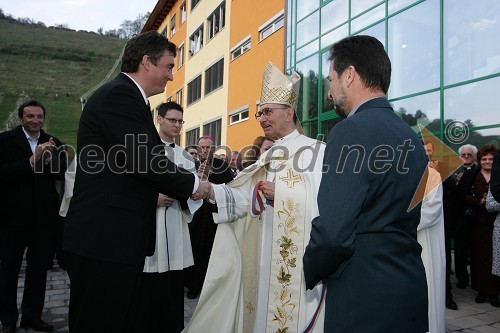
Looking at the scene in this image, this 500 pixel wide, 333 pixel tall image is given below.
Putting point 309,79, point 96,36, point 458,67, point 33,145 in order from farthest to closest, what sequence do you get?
point 96,36 < point 309,79 < point 458,67 < point 33,145

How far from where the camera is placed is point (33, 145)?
3951mm

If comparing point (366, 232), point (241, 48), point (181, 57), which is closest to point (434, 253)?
point (366, 232)

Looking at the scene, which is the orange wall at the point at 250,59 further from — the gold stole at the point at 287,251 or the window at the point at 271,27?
the gold stole at the point at 287,251

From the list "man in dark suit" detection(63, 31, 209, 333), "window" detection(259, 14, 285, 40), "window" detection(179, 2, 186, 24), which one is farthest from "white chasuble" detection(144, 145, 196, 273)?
"window" detection(179, 2, 186, 24)

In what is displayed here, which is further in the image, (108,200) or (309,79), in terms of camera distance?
(309,79)

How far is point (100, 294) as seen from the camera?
2.04 m

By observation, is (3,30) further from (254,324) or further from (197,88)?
(254,324)

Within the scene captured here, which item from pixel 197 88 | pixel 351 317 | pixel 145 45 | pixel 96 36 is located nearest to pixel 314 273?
pixel 351 317

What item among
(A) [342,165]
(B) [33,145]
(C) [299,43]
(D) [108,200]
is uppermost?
(C) [299,43]

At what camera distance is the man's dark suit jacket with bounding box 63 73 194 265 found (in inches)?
80.2

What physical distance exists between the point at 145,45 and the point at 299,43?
1127cm

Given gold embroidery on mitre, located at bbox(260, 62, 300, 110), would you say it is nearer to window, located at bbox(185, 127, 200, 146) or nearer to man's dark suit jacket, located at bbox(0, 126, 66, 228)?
man's dark suit jacket, located at bbox(0, 126, 66, 228)

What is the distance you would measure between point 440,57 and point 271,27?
24.8 ft

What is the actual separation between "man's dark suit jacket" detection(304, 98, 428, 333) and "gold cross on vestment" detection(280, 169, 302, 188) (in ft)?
4.66
